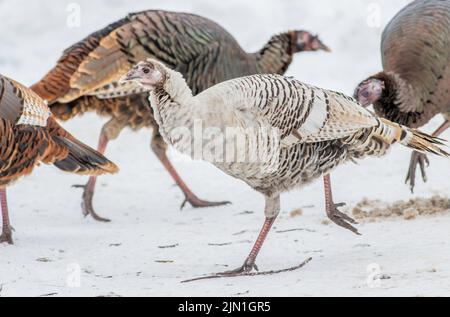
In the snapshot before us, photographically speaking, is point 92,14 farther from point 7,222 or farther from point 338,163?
point 338,163

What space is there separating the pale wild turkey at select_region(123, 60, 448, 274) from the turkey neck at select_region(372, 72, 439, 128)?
105cm

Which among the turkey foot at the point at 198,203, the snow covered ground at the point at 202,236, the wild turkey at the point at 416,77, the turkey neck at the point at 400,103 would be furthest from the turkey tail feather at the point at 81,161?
the turkey neck at the point at 400,103

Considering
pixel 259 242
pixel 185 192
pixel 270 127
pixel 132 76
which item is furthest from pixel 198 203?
pixel 132 76

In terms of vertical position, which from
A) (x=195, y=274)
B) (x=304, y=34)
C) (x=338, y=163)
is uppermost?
(x=304, y=34)

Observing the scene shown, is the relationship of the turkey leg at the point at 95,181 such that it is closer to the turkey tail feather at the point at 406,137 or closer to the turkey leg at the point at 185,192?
the turkey leg at the point at 185,192

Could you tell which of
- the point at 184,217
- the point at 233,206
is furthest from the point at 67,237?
the point at 233,206

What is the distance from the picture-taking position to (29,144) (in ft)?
17.4

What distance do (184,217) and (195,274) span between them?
5.99ft

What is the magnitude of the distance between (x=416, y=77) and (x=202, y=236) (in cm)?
181

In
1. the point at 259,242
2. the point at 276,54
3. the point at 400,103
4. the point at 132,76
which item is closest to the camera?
the point at 132,76

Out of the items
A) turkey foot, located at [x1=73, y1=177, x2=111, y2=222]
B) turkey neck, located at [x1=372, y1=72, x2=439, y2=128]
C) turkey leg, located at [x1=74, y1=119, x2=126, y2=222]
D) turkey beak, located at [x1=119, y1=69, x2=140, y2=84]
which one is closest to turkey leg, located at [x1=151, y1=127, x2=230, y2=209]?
turkey leg, located at [x1=74, y1=119, x2=126, y2=222]

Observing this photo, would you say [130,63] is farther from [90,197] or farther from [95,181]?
[90,197]

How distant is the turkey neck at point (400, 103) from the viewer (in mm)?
6051

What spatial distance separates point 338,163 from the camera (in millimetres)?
4918
